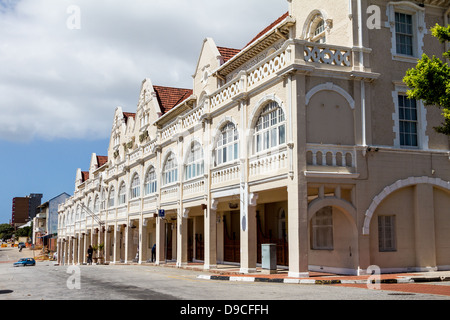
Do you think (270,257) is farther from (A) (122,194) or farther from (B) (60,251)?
(B) (60,251)

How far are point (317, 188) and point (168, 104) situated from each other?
23.0 meters

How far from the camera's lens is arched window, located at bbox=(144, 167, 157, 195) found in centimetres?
3472

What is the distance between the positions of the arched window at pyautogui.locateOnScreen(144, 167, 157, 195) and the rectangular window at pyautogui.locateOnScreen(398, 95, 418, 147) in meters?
18.3

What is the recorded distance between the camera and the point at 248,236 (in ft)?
69.0

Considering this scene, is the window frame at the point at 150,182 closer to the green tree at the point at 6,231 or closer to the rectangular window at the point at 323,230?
the rectangular window at the point at 323,230

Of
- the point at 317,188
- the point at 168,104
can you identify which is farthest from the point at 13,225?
the point at 317,188

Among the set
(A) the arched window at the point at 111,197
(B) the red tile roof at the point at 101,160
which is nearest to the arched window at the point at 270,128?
(A) the arched window at the point at 111,197

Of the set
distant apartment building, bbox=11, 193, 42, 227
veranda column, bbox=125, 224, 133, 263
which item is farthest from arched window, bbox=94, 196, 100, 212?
distant apartment building, bbox=11, 193, 42, 227

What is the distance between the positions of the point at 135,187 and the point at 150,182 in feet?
13.5

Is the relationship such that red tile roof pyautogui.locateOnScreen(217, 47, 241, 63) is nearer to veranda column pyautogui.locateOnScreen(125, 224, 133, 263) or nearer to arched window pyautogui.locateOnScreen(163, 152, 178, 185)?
arched window pyautogui.locateOnScreen(163, 152, 178, 185)

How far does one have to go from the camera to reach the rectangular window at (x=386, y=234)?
63.1 ft

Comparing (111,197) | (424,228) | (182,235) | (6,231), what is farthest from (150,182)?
(6,231)

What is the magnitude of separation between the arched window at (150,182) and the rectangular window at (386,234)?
59.6 feet
